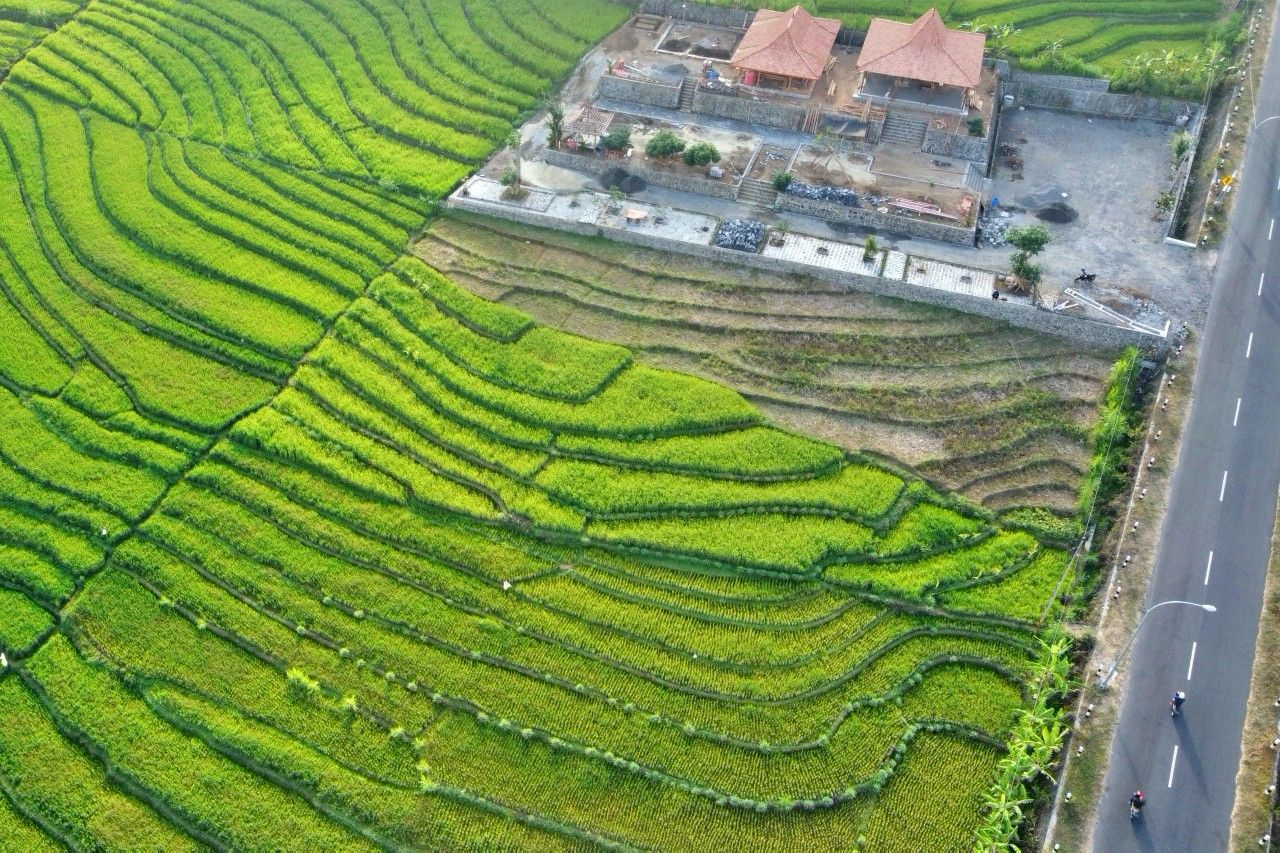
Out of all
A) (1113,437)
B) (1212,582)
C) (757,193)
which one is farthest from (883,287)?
(1212,582)

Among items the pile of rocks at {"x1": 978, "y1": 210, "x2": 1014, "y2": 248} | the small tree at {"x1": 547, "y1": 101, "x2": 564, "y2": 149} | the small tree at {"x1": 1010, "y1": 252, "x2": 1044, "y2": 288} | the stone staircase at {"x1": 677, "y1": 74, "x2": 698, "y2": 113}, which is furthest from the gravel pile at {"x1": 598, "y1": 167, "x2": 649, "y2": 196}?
the small tree at {"x1": 1010, "y1": 252, "x2": 1044, "y2": 288}

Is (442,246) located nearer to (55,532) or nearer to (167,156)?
(167,156)

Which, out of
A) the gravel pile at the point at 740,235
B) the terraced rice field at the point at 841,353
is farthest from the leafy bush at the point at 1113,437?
the gravel pile at the point at 740,235

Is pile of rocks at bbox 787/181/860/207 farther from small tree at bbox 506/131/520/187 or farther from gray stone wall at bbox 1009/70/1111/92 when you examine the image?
gray stone wall at bbox 1009/70/1111/92

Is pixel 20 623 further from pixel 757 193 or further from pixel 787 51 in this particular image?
pixel 787 51

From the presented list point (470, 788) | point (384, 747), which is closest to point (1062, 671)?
point (470, 788)

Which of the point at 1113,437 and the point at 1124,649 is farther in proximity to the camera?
the point at 1113,437
